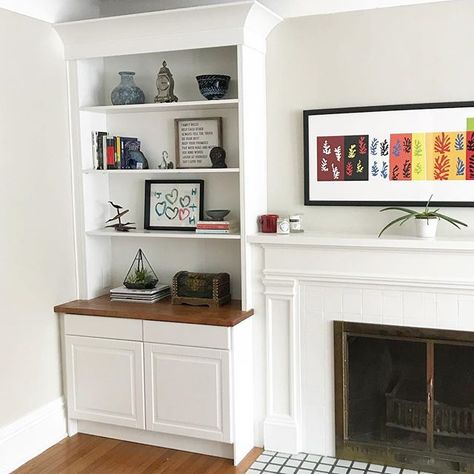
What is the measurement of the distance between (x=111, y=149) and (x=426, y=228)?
1731 millimetres

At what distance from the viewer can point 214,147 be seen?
375cm

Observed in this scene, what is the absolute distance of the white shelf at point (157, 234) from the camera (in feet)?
12.0

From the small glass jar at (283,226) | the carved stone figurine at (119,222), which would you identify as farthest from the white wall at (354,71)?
the carved stone figurine at (119,222)

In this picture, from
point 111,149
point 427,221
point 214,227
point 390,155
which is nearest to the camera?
point 427,221

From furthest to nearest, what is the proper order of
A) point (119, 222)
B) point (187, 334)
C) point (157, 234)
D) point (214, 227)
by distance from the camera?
point (119, 222), point (157, 234), point (214, 227), point (187, 334)

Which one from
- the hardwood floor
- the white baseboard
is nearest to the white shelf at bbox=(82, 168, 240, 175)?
the white baseboard

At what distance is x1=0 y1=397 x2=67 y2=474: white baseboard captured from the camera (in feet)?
11.4

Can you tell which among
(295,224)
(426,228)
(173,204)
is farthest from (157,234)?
(426,228)

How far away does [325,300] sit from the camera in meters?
3.53

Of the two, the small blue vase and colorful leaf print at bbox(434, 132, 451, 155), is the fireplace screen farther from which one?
the small blue vase

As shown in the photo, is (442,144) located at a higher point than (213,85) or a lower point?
lower

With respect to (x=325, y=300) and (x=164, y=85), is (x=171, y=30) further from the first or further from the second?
(x=325, y=300)

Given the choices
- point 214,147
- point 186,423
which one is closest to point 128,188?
point 214,147

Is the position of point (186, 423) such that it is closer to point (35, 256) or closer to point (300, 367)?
point (300, 367)
